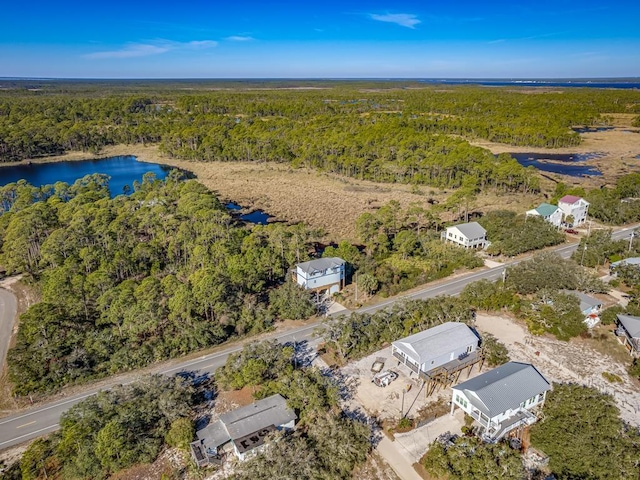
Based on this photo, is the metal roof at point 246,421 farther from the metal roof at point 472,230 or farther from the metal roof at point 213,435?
the metal roof at point 472,230

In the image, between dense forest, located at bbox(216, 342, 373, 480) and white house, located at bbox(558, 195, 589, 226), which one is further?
white house, located at bbox(558, 195, 589, 226)

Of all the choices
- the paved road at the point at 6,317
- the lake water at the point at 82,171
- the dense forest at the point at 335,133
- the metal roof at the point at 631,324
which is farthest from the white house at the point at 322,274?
the lake water at the point at 82,171

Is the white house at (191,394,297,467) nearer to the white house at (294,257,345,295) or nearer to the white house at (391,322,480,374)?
the white house at (391,322,480,374)

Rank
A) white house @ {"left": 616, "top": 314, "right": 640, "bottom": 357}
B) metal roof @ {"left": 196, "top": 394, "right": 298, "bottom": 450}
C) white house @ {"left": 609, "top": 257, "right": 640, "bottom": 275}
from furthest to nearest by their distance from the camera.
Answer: white house @ {"left": 609, "top": 257, "right": 640, "bottom": 275}, white house @ {"left": 616, "top": 314, "right": 640, "bottom": 357}, metal roof @ {"left": 196, "top": 394, "right": 298, "bottom": 450}

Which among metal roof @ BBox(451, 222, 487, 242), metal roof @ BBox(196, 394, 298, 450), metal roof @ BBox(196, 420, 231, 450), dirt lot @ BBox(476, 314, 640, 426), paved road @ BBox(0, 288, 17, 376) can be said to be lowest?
paved road @ BBox(0, 288, 17, 376)

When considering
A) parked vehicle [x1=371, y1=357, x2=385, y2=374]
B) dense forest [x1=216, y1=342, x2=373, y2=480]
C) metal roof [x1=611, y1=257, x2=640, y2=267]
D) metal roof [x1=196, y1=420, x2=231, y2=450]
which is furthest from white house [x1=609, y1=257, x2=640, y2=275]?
metal roof [x1=196, y1=420, x2=231, y2=450]

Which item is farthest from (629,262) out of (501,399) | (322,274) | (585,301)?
(322,274)

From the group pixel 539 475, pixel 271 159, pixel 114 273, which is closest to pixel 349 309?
pixel 539 475
